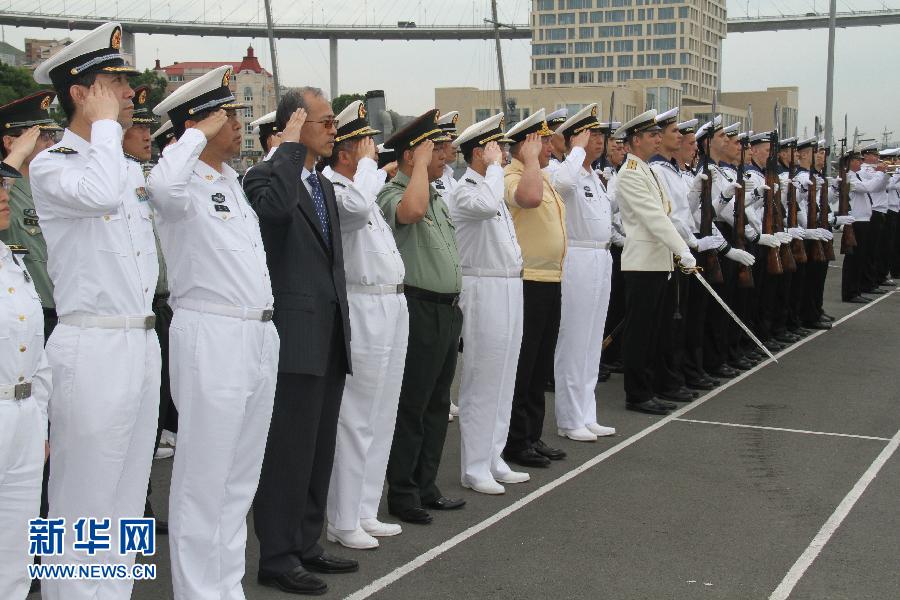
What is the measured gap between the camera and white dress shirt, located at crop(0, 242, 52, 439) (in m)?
3.48

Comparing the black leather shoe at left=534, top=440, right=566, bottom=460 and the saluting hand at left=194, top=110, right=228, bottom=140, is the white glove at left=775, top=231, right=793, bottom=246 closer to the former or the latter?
the black leather shoe at left=534, top=440, right=566, bottom=460

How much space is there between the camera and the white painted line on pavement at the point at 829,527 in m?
4.95

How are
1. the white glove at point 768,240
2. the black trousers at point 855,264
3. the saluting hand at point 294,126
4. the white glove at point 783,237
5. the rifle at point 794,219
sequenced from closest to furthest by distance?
the saluting hand at point 294,126 < the white glove at point 768,240 < the white glove at point 783,237 < the rifle at point 794,219 < the black trousers at point 855,264

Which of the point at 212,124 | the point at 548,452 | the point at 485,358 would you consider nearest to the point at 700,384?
the point at 548,452

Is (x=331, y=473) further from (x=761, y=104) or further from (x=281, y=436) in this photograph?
(x=761, y=104)

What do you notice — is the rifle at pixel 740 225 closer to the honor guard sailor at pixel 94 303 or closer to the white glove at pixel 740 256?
the white glove at pixel 740 256

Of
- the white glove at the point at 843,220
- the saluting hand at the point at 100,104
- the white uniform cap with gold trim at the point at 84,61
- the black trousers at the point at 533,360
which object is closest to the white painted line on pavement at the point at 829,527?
the black trousers at the point at 533,360

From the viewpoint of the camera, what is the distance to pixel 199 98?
4.36m

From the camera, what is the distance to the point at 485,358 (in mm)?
6445

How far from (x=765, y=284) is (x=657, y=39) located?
493ft

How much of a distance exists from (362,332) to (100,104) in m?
1.78

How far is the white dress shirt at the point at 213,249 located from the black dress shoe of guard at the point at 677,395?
550 cm

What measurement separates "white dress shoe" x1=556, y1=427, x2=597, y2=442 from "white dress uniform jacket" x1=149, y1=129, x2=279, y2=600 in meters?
3.74

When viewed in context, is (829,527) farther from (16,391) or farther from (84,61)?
(84,61)
